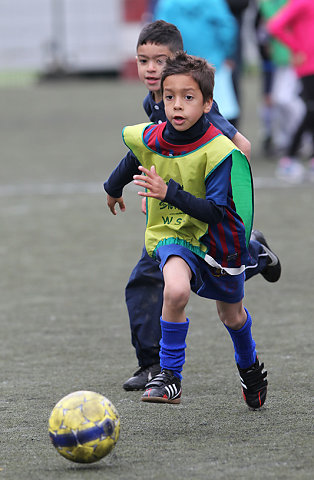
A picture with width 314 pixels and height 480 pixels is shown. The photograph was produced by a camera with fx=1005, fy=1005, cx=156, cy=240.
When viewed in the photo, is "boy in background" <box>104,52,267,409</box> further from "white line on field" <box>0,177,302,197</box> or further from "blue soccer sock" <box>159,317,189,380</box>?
"white line on field" <box>0,177,302,197</box>

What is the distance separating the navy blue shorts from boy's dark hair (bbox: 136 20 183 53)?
107cm

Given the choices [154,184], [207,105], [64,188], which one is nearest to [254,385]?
[154,184]

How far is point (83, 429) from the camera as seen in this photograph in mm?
3490

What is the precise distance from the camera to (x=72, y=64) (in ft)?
104

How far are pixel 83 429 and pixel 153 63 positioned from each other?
189cm

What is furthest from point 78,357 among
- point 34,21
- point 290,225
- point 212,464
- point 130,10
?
point 34,21

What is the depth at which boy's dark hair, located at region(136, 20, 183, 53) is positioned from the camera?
4.64 metres

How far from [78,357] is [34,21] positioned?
2874cm

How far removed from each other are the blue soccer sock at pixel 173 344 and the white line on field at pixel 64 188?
6.86 m

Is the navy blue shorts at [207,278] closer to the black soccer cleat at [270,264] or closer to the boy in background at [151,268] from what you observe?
the boy in background at [151,268]

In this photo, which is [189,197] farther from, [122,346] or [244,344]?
[122,346]

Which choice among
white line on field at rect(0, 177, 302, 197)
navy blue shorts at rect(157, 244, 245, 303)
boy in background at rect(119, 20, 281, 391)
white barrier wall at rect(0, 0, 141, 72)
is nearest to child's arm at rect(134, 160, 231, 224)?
navy blue shorts at rect(157, 244, 245, 303)

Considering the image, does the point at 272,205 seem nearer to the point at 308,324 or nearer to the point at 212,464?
the point at 308,324

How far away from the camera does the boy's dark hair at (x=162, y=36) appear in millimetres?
4645
